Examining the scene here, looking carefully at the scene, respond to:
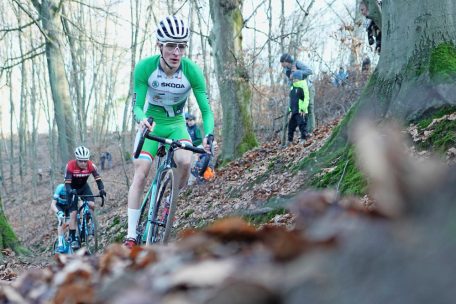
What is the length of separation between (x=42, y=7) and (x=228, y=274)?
17283 mm

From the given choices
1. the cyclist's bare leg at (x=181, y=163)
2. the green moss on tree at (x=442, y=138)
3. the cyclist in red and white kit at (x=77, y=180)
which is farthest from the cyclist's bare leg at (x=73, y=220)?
the green moss on tree at (x=442, y=138)

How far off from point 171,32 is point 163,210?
1.84 metres

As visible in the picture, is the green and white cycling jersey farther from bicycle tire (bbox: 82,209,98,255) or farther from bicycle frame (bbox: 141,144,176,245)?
bicycle tire (bbox: 82,209,98,255)

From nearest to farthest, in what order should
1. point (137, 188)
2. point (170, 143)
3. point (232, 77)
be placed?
point (170, 143)
point (137, 188)
point (232, 77)

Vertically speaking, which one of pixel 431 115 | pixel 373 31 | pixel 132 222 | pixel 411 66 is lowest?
pixel 132 222

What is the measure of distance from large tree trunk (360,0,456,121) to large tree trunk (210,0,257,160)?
7367 mm

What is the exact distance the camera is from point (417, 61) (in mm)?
5488

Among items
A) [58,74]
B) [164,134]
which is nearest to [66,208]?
[164,134]

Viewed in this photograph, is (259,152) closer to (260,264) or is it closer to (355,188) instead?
(355,188)

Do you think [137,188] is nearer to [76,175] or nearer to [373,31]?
[373,31]

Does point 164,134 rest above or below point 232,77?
below

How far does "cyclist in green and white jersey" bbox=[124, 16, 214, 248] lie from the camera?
5.75 m

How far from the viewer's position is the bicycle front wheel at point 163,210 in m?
5.60

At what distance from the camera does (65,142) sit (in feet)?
57.0
